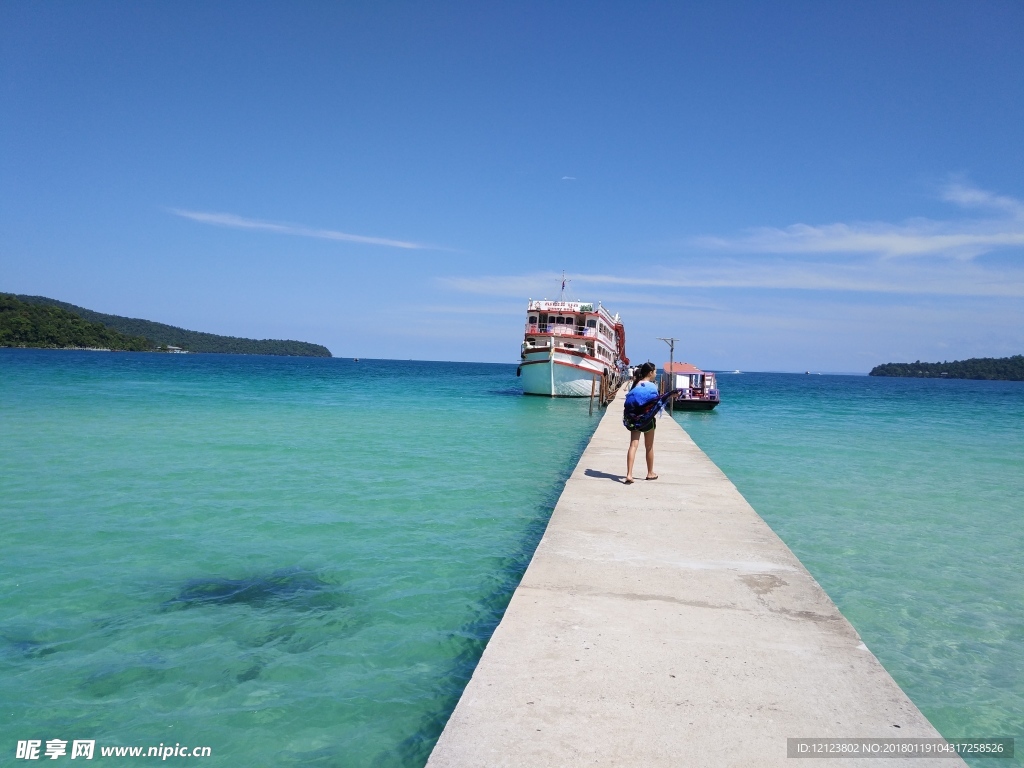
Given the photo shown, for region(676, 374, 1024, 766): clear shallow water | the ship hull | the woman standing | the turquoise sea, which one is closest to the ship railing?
the ship hull

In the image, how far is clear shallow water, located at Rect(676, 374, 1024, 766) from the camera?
4777 mm

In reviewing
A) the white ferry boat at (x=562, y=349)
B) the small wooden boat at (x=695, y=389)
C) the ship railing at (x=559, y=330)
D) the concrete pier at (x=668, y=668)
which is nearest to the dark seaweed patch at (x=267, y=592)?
the concrete pier at (x=668, y=668)

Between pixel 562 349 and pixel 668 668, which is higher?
pixel 562 349

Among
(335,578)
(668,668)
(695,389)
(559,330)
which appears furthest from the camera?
(559,330)

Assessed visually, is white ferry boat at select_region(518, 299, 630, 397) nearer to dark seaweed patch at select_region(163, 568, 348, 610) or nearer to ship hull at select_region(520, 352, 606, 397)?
ship hull at select_region(520, 352, 606, 397)

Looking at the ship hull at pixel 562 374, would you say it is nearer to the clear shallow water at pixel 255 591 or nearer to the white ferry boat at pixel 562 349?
the white ferry boat at pixel 562 349

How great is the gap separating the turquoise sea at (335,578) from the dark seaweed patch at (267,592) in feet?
0.09

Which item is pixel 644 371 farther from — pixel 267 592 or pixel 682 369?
pixel 682 369

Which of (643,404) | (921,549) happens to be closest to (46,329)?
(643,404)

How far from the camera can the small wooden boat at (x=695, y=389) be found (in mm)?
33812

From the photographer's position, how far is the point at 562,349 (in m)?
38.2

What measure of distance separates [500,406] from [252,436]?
17.3 meters

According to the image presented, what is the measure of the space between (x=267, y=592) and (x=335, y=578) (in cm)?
67

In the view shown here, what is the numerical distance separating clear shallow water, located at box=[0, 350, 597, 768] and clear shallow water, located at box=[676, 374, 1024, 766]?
3.40m
